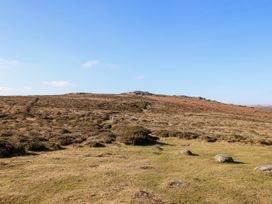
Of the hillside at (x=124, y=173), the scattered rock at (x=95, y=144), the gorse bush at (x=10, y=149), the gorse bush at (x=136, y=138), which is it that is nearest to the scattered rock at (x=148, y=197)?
the hillside at (x=124, y=173)

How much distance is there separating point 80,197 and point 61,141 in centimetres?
1613

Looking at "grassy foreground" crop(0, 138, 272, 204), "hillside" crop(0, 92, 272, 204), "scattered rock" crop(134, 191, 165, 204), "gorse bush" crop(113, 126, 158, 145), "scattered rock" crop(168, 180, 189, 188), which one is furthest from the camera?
"gorse bush" crop(113, 126, 158, 145)

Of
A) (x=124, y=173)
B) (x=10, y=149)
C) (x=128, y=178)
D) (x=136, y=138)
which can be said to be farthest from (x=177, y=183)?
(x=136, y=138)

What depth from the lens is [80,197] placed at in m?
15.9

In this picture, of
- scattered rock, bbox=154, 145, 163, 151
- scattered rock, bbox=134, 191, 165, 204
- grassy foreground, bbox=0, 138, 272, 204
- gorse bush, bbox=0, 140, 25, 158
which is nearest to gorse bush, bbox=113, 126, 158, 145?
scattered rock, bbox=154, 145, 163, 151

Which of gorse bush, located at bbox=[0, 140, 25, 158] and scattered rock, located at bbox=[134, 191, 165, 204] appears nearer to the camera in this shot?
scattered rock, located at bbox=[134, 191, 165, 204]

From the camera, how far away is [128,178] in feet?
62.3

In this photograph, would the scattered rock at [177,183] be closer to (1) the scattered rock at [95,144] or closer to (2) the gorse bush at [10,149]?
(2) the gorse bush at [10,149]

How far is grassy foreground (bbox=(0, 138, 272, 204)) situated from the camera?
52.5 ft

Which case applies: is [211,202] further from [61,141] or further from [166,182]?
[61,141]

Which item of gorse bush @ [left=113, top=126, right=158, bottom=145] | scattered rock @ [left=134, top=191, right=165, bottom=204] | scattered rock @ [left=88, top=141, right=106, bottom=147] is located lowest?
scattered rock @ [left=134, top=191, right=165, bottom=204]

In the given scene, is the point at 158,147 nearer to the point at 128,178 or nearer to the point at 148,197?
the point at 128,178

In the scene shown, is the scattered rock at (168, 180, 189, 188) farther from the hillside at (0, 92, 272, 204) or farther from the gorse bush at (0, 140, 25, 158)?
the gorse bush at (0, 140, 25, 158)

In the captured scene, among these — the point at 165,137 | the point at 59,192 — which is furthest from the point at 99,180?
the point at 165,137
